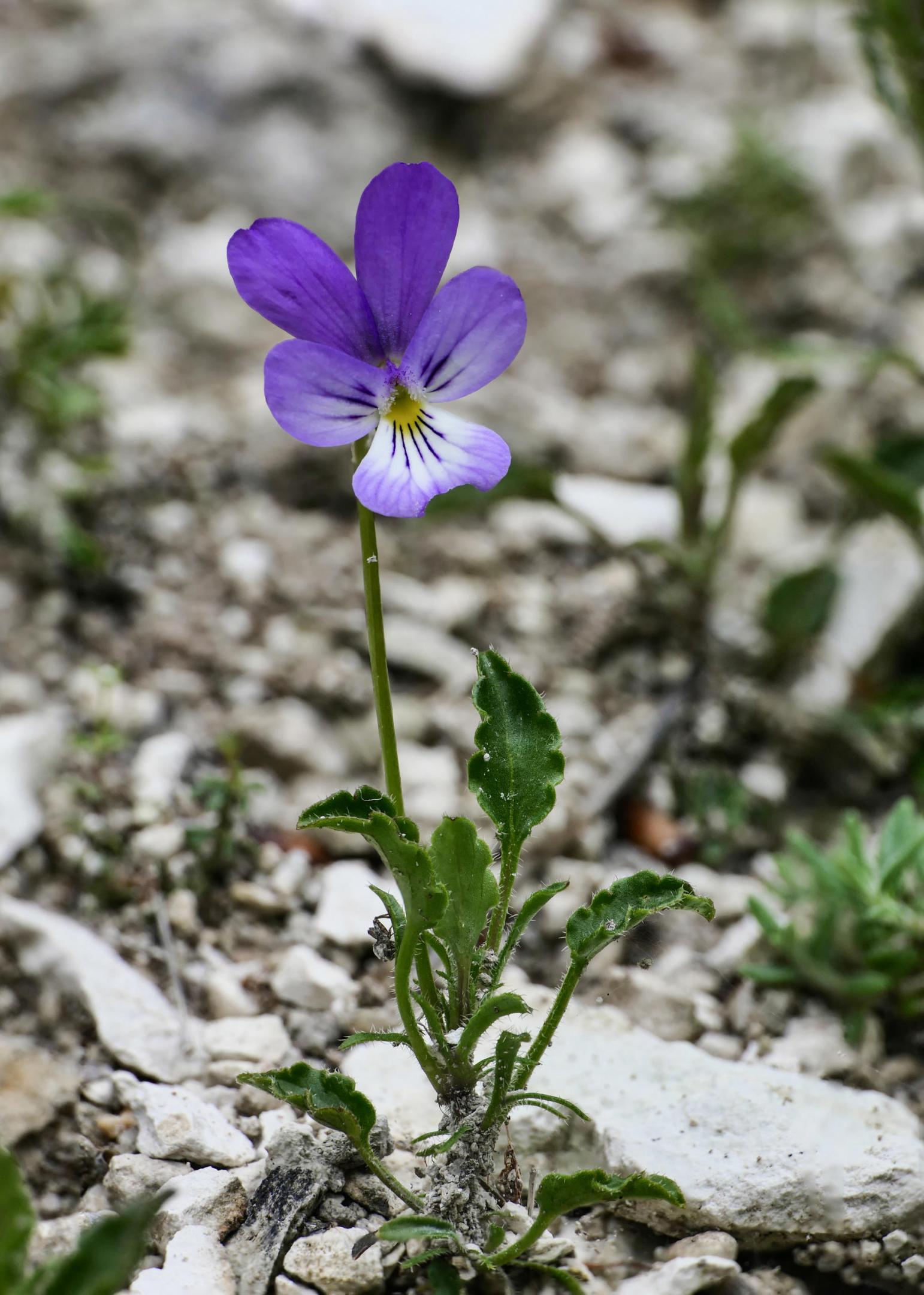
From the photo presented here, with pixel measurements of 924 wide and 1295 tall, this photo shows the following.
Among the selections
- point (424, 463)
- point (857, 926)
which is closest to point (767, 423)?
point (857, 926)

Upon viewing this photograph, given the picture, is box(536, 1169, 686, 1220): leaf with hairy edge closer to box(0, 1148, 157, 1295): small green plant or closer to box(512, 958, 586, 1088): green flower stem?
box(512, 958, 586, 1088): green flower stem

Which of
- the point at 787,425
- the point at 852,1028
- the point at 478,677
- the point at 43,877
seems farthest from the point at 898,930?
the point at 787,425

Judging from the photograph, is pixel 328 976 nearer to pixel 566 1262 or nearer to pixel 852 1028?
pixel 566 1262

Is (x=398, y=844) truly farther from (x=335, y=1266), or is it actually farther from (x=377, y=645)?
(x=335, y=1266)

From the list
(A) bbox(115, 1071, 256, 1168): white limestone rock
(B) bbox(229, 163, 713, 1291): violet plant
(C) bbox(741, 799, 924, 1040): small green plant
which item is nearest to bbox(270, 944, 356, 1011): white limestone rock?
(A) bbox(115, 1071, 256, 1168): white limestone rock

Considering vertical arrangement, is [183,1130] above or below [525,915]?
below

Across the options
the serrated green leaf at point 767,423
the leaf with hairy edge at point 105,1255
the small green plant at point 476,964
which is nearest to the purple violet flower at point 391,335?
the small green plant at point 476,964
